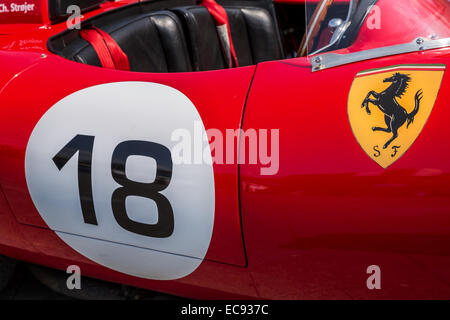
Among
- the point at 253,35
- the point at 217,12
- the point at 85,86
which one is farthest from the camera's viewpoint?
the point at 253,35

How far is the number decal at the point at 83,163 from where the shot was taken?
49.8 inches

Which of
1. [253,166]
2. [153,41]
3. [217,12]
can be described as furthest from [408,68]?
[217,12]

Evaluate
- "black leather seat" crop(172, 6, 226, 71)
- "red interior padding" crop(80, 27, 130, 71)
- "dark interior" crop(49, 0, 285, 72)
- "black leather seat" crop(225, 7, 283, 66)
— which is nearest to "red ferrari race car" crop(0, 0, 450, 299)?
"red interior padding" crop(80, 27, 130, 71)

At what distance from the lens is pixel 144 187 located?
120cm

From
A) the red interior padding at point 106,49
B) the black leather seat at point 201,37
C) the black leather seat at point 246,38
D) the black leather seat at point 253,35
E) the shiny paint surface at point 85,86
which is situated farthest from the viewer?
the black leather seat at point 253,35

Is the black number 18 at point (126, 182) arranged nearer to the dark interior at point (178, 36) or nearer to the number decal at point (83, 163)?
the number decal at point (83, 163)

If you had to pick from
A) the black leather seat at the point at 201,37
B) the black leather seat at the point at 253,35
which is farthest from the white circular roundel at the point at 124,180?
the black leather seat at the point at 253,35

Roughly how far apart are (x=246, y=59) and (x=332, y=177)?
1.65m

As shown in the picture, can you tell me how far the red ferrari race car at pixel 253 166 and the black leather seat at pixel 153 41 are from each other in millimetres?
440

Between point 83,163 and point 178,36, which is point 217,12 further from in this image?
point 83,163

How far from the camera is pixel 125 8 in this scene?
2156mm
